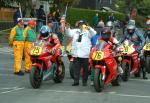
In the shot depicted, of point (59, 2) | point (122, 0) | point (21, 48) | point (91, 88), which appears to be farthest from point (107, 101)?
point (122, 0)

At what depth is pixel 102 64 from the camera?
48.3 ft

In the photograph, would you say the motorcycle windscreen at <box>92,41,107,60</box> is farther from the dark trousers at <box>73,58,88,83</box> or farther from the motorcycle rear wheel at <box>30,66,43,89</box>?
the motorcycle rear wheel at <box>30,66,43,89</box>

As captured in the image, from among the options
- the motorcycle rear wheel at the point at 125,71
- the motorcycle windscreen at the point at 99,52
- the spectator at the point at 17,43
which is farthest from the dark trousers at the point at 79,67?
the spectator at the point at 17,43

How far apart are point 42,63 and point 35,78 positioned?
0.61 m

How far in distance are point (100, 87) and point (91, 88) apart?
2.86ft

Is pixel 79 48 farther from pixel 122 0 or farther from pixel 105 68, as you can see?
pixel 122 0

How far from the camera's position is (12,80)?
55.7ft

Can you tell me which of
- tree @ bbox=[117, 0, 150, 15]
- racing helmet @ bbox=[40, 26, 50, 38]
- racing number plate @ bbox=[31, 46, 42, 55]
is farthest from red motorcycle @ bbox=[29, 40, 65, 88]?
tree @ bbox=[117, 0, 150, 15]

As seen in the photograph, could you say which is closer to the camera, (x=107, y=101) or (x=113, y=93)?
(x=107, y=101)

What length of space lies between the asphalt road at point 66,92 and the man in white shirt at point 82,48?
0.39 metres

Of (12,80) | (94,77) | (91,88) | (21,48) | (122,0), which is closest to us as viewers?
(94,77)

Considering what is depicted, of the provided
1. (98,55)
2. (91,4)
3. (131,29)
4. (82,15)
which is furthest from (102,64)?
A: (91,4)

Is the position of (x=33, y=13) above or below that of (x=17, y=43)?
above

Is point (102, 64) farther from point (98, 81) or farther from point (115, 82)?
point (115, 82)
